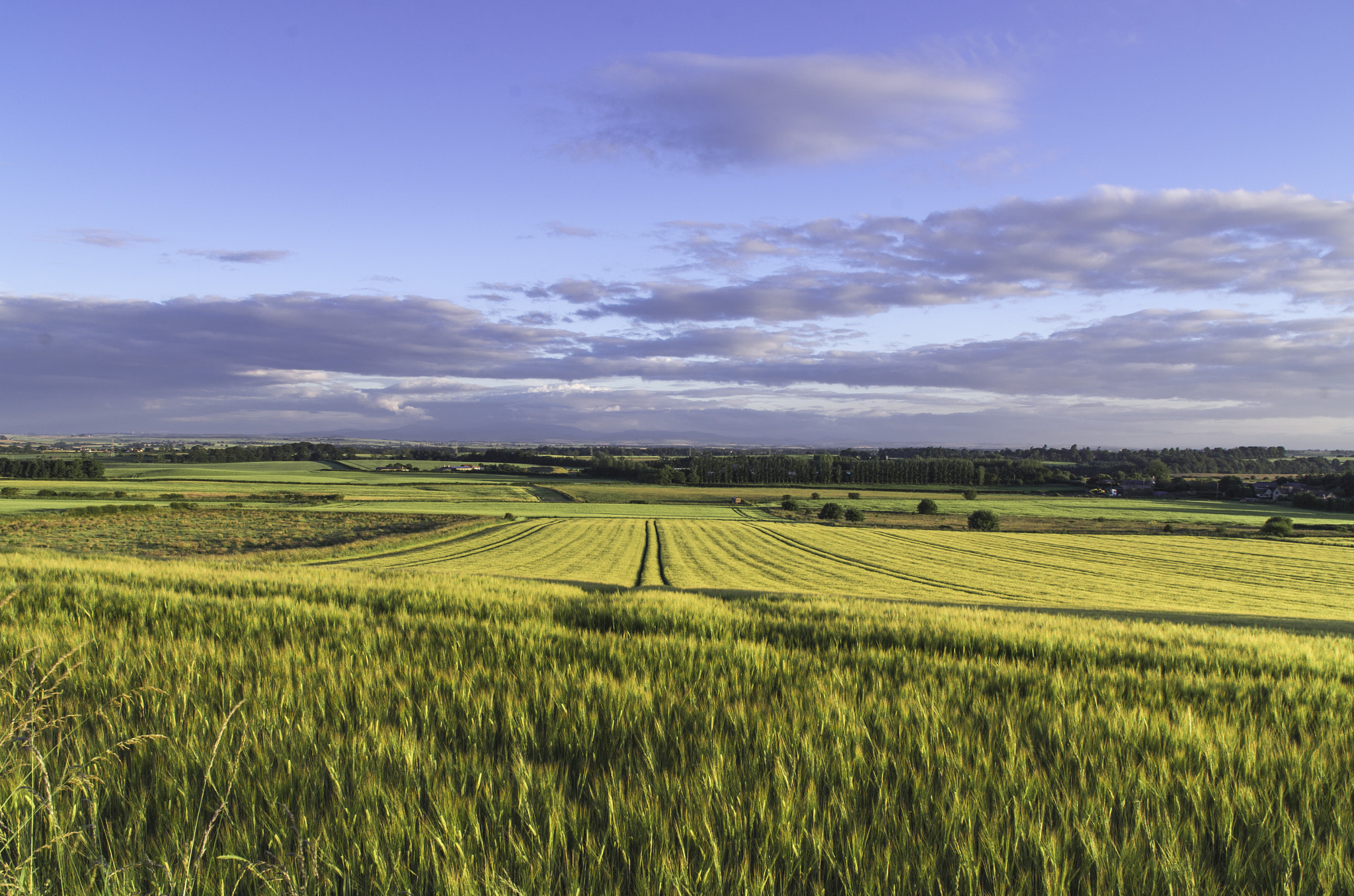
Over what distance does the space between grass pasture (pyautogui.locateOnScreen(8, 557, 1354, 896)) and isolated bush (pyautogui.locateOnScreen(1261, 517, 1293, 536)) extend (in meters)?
81.8

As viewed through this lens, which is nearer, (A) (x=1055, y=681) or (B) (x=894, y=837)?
(B) (x=894, y=837)

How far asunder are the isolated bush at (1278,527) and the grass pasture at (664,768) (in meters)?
81.8

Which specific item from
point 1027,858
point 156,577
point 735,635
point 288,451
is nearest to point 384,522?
point 156,577

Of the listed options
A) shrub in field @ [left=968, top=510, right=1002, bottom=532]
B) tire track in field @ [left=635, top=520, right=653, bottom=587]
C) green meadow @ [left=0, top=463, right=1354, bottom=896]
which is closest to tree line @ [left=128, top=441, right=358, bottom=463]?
tire track in field @ [left=635, top=520, right=653, bottom=587]

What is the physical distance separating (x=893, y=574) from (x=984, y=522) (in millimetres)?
37253

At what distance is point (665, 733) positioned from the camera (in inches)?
116

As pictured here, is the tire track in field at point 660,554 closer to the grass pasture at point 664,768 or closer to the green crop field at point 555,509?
the green crop field at point 555,509

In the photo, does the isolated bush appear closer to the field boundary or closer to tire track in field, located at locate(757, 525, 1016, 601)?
tire track in field, located at locate(757, 525, 1016, 601)

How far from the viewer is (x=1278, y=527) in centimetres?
6300

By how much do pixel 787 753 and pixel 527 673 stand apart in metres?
1.97

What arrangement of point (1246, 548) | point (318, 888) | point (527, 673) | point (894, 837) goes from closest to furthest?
point (318, 888) < point (894, 837) < point (527, 673) < point (1246, 548)

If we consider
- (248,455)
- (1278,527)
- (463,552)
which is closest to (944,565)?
(463,552)

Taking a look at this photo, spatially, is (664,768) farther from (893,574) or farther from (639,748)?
(893,574)

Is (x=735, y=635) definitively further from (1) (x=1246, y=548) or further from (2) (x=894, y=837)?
(1) (x=1246, y=548)
